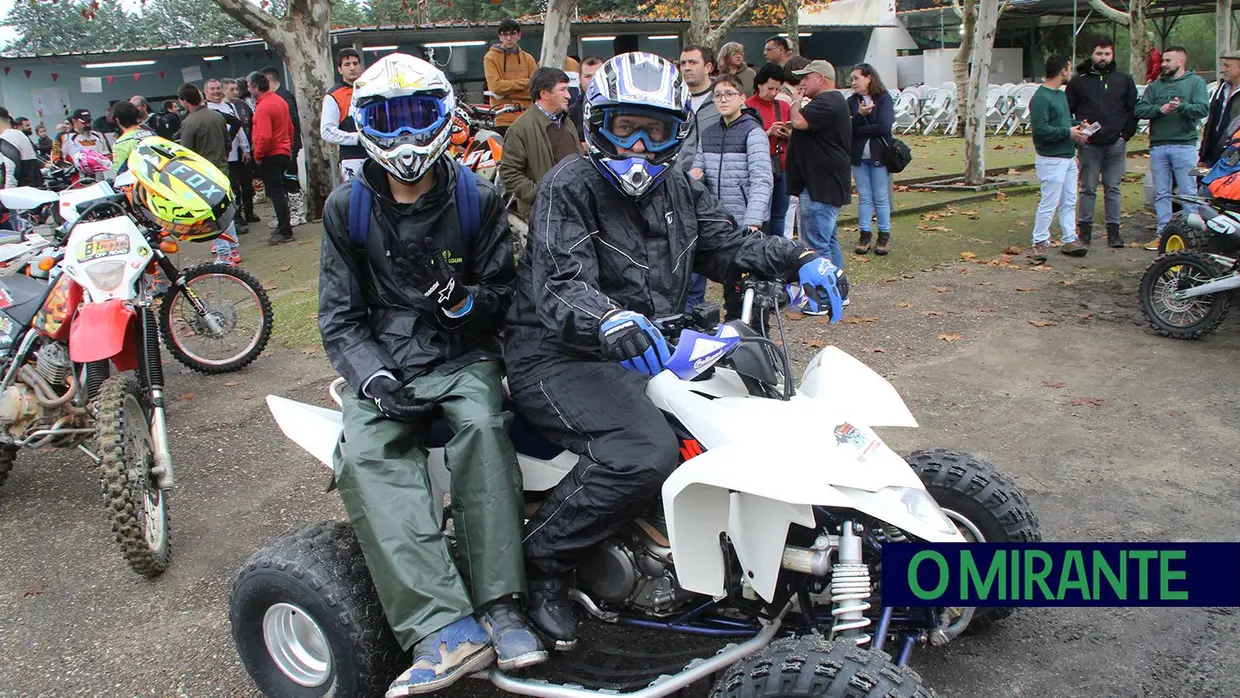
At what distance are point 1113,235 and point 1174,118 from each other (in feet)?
4.27

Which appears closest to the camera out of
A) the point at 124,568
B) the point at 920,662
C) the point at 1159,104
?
the point at 920,662

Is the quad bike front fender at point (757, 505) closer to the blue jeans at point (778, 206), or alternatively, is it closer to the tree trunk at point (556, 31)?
the blue jeans at point (778, 206)

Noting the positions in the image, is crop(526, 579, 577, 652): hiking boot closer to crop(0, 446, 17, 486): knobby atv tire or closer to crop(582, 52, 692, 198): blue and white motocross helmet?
crop(582, 52, 692, 198): blue and white motocross helmet

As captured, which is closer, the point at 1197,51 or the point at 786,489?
the point at 786,489

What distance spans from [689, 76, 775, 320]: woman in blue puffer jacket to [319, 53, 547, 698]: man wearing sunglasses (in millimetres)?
3697

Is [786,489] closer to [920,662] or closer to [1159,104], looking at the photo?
[920,662]

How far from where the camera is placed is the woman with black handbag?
9.31m

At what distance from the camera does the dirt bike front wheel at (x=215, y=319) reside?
675cm

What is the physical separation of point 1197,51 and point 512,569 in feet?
131

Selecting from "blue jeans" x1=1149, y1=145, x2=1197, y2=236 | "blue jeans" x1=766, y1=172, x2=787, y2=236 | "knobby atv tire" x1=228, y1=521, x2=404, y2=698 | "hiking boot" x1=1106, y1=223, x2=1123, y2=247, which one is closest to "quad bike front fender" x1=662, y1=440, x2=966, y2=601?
"knobby atv tire" x1=228, y1=521, x2=404, y2=698

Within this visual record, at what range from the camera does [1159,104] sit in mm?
9391

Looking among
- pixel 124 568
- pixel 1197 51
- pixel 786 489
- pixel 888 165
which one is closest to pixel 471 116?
A: pixel 888 165

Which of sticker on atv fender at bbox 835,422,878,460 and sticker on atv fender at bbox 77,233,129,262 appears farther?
sticker on atv fender at bbox 77,233,129,262

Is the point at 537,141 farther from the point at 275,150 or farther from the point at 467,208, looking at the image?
the point at 275,150
